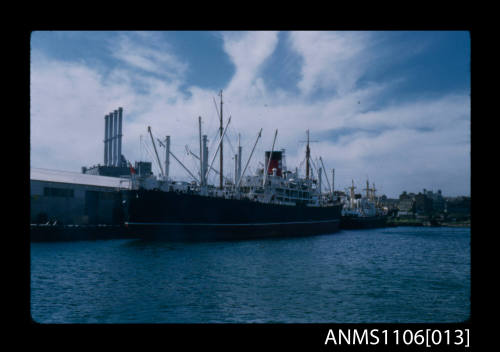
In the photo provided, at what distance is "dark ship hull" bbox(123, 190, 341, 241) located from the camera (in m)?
29.3

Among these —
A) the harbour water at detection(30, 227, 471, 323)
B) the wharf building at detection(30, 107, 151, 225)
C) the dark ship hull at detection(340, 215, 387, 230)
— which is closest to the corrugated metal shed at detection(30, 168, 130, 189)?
the wharf building at detection(30, 107, 151, 225)

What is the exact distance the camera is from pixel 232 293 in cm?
1322

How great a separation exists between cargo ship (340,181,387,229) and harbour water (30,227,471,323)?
43.2m

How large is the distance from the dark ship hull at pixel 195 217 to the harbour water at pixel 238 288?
5.35 metres

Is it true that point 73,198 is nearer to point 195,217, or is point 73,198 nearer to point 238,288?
point 195,217

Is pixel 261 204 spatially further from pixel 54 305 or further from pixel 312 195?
pixel 54 305

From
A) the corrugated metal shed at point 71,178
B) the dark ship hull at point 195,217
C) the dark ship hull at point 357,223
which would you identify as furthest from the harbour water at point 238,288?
the dark ship hull at point 357,223

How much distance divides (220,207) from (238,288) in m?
19.0

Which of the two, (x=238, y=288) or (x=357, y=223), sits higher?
(x=238, y=288)

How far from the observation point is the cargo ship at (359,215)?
66981 mm

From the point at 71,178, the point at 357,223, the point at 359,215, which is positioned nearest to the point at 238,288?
the point at 71,178

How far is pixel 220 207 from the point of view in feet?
108

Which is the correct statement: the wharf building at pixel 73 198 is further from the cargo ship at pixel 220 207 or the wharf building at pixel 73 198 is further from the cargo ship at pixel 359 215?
the cargo ship at pixel 359 215
